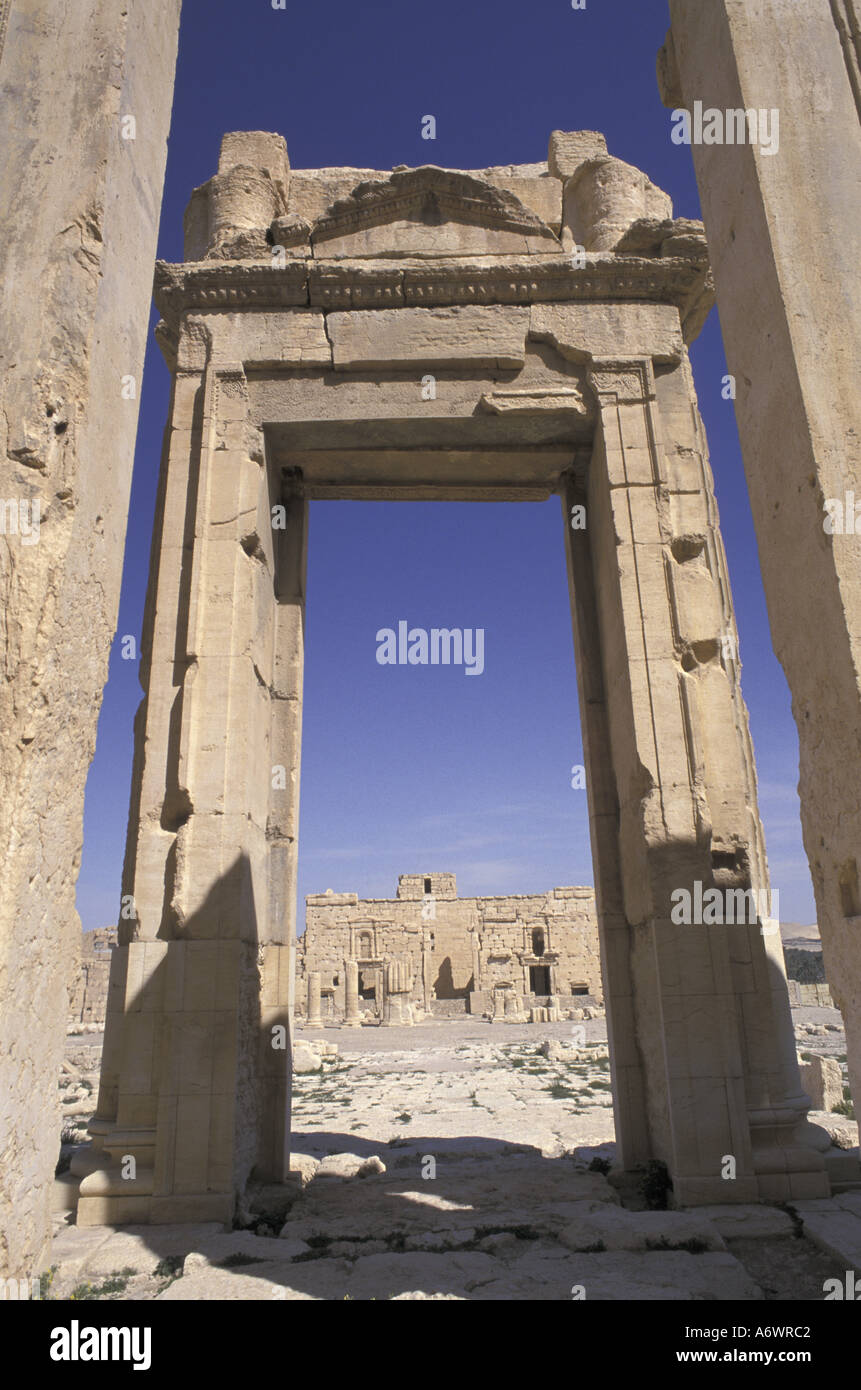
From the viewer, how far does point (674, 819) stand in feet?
19.6

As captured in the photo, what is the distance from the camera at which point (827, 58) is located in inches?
128

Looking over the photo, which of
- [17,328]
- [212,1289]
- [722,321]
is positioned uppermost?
[722,321]

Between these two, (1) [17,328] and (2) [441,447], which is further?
(2) [441,447]

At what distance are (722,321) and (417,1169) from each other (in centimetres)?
623

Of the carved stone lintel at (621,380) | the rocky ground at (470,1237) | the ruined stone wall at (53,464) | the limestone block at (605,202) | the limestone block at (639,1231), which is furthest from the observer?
the limestone block at (605,202)

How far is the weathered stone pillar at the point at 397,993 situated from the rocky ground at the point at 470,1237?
59.4 feet

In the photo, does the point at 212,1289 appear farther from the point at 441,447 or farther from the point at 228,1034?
the point at 441,447

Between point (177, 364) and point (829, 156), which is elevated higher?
point (177, 364)

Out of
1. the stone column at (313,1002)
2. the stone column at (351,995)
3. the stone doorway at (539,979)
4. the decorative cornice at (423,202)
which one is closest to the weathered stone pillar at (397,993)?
the stone column at (351,995)

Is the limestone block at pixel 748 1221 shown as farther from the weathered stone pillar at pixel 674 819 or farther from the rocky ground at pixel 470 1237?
the weathered stone pillar at pixel 674 819

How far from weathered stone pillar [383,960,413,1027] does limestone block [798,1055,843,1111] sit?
17.5 metres

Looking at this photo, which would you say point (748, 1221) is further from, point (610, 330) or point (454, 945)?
point (454, 945)

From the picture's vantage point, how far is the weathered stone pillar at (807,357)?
105 inches
